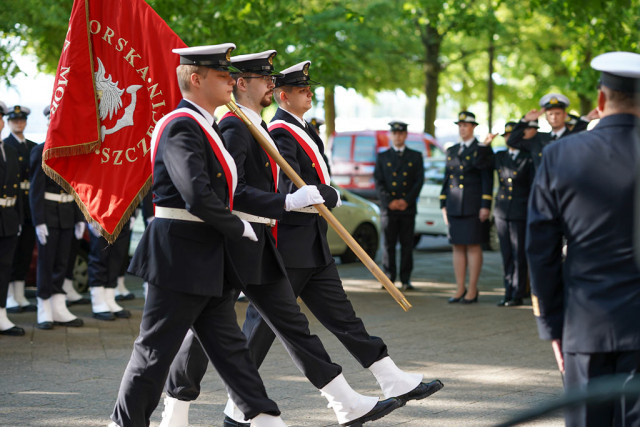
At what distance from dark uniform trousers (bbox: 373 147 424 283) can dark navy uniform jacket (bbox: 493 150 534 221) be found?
157cm

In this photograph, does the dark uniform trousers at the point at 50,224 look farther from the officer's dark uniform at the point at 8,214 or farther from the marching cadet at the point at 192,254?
the marching cadet at the point at 192,254

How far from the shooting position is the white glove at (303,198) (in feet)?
17.6

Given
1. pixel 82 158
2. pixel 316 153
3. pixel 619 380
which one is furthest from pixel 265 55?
pixel 619 380

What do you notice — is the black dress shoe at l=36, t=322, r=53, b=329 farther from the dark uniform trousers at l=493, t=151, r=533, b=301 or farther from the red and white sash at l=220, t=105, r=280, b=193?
the dark uniform trousers at l=493, t=151, r=533, b=301

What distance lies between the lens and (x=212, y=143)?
4.90 metres

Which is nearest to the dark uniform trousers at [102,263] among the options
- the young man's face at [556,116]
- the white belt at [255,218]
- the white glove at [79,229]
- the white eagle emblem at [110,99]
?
the white glove at [79,229]

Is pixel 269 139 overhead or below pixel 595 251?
overhead

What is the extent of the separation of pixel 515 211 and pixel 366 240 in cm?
457

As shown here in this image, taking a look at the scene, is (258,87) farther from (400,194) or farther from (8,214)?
(400,194)

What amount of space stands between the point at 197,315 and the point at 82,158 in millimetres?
1722

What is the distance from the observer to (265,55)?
5.72 metres

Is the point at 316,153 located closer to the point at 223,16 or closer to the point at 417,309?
the point at 417,309

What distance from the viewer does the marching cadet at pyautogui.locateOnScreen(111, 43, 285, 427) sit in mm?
4719

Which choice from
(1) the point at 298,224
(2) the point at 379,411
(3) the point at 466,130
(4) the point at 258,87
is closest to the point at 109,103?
(4) the point at 258,87
